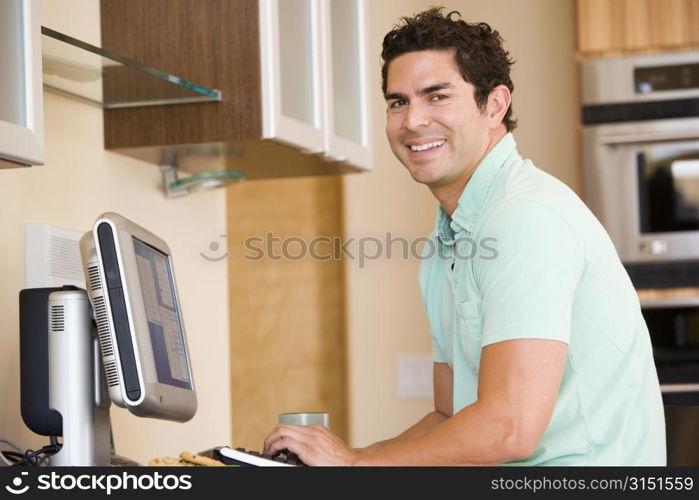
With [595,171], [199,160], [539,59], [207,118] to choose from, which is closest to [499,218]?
[207,118]

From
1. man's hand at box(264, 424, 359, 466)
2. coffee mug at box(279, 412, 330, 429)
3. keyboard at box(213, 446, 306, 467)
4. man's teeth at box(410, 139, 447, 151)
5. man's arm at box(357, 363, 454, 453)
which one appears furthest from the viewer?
man's arm at box(357, 363, 454, 453)

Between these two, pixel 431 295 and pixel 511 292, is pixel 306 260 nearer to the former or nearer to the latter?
pixel 431 295

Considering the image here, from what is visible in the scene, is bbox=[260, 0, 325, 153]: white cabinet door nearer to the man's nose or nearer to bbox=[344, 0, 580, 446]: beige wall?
the man's nose

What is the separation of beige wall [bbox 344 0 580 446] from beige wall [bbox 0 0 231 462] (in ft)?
3.72

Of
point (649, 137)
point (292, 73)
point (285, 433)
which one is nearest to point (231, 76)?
point (292, 73)

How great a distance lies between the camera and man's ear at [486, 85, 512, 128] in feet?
5.97

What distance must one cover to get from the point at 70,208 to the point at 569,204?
101cm

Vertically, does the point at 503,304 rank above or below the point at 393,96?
below

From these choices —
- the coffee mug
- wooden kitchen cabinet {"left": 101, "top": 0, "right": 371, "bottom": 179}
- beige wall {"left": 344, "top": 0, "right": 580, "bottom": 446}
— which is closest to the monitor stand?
the coffee mug

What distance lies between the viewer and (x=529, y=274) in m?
1.38

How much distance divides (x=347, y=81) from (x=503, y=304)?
4.36 ft

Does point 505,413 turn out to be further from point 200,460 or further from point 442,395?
point 442,395

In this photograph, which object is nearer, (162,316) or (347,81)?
(162,316)

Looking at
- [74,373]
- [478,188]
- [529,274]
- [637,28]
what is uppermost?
[637,28]
